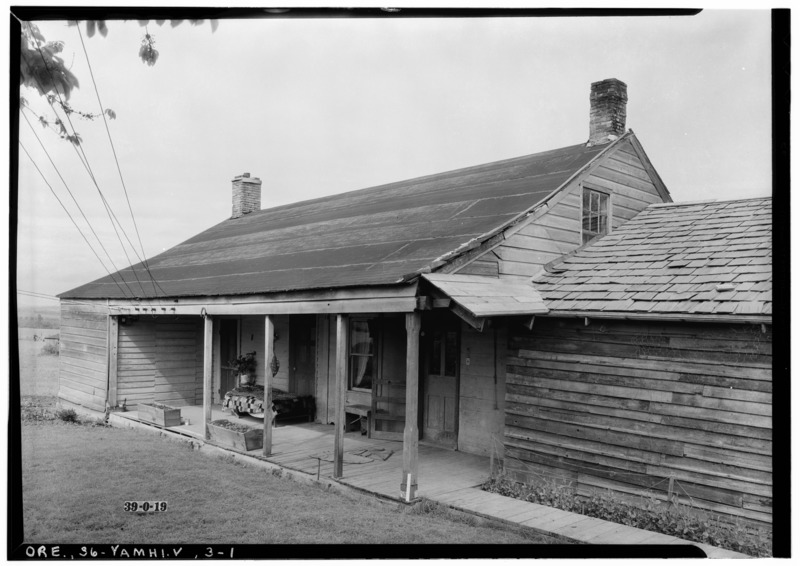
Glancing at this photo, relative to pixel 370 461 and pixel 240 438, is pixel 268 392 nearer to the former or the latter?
pixel 240 438

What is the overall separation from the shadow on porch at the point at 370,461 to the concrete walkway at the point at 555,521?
489mm

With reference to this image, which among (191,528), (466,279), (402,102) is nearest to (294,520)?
(191,528)

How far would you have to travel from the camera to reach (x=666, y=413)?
7988mm

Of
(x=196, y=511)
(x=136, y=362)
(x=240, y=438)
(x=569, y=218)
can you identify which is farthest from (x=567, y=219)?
(x=136, y=362)

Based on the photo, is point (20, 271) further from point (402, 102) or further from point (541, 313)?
point (541, 313)

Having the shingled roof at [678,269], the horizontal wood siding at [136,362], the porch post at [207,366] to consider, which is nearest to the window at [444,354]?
the shingled roof at [678,269]

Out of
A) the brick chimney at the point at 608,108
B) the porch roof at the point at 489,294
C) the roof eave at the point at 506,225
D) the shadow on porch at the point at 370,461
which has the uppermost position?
the brick chimney at the point at 608,108

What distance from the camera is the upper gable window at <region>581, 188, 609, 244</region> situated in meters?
11.4

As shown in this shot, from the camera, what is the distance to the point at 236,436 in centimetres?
1155

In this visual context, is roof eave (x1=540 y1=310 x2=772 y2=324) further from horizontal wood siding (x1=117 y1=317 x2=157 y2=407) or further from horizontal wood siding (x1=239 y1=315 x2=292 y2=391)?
horizontal wood siding (x1=117 y1=317 x2=157 y2=407)

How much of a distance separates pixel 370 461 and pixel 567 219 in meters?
5.02

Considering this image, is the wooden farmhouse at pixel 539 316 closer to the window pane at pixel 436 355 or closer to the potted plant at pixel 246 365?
the window pane at pixel 436 355

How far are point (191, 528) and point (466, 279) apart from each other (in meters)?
4.50

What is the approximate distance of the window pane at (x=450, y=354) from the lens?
38.2ft
